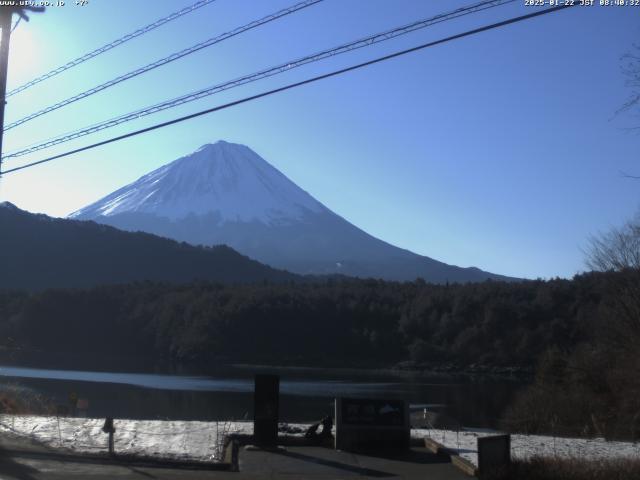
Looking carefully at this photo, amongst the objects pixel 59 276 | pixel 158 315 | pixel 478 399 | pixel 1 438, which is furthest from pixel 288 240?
pixel 1 438

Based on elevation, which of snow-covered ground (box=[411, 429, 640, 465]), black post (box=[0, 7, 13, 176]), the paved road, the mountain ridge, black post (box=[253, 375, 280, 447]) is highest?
the mountain ridge

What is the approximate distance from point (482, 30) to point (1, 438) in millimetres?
10142

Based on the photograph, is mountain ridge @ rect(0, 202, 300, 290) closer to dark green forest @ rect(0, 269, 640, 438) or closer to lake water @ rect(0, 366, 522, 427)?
dark green forest @ rect(0, 269, 640, 438)

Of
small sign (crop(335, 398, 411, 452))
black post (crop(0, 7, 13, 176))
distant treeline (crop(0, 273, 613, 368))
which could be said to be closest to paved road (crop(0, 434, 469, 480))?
small sign (crop(335, 398, 411, 452))

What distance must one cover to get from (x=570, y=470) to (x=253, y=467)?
451 centimetres

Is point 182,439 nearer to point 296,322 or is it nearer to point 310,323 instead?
point 310,323

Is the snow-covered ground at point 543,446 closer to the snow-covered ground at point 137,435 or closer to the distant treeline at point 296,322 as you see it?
the snow-covered ground at point 137,435

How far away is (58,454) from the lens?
12.9 meters

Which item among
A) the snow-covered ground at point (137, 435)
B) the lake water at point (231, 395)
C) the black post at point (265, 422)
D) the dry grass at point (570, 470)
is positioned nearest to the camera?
the dry grass at point (570, 470)

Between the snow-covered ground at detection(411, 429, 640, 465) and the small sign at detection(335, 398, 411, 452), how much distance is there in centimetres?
90

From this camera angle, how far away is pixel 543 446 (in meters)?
14.7

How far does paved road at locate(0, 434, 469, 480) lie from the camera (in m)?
11.3

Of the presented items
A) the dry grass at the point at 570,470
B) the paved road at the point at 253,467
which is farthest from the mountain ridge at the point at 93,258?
the dry grass at the point at 570,470

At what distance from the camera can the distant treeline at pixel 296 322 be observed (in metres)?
71.8
